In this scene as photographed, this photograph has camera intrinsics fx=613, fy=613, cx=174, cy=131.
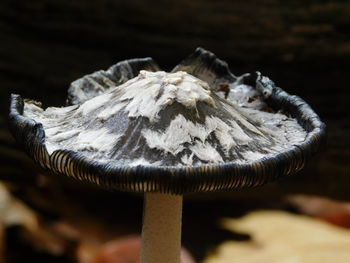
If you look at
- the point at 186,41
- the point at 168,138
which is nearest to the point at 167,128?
the point at 168,138

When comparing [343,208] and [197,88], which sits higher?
[343,208]

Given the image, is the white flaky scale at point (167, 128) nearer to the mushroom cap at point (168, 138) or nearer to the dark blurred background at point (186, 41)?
the mushroom cap at point (168, 138)

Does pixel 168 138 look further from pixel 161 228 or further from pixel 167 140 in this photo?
pixel 161 228

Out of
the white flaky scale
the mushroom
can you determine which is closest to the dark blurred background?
the mushroom

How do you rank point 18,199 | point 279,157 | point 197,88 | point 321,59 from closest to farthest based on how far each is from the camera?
1. point 279,157
2. point 197,88
3. point 321,59
4. point 18,199

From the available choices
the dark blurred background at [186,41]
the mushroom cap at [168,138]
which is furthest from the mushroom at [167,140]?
the dark blurred background at [186,41]

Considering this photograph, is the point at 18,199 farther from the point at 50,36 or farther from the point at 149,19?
the point at 149,19

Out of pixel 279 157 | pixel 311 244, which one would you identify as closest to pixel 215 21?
pixel 311 244

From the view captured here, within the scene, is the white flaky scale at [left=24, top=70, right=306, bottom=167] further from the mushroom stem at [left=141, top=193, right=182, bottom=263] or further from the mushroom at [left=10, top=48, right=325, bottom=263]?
the mushroom stem at [left=141, top=193, right=182, bottom=263]
